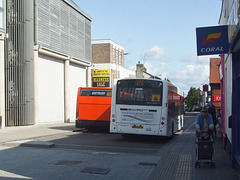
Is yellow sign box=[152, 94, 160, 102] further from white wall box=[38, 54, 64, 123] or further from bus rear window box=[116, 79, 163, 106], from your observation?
white wall box=[38, 54, 64, 123]

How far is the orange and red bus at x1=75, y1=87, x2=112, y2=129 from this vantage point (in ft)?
65.6

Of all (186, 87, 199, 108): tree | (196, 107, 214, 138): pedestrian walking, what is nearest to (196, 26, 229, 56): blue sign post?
(196, 107, 214, 138): pedestrian walking

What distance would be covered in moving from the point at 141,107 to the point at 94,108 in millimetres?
5654

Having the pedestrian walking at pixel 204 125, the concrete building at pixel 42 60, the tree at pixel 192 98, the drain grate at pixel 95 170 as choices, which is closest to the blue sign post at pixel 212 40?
the pedestrian walking at pixel 204 125

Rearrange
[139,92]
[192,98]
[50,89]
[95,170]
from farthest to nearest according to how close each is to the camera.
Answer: [192,98] < [50,89] < [139,92] < [95,170]

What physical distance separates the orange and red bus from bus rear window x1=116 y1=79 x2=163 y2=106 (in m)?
4.61

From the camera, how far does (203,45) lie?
30.3ft

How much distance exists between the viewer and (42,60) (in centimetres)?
2814

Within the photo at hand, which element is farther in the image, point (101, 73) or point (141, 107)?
point (101, 73)

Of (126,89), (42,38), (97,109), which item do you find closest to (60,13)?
(42,38)

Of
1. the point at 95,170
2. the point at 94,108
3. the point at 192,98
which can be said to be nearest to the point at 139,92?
the point at 94,108

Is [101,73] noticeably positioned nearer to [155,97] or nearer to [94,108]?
[94,108]

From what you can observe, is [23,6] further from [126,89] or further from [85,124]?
[126,89]

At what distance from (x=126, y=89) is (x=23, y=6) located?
40.9 ft
